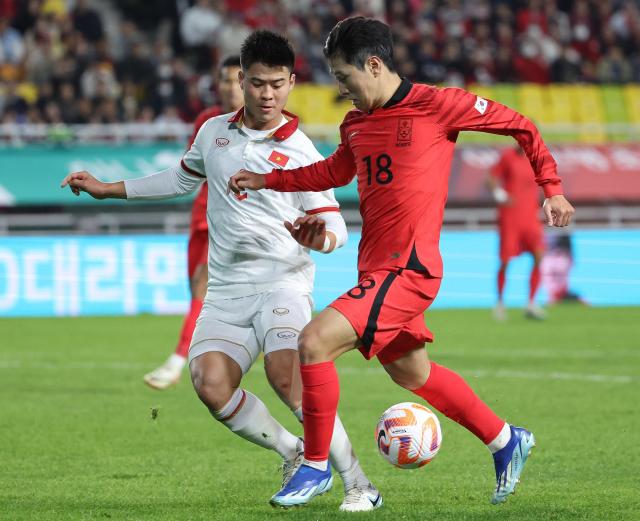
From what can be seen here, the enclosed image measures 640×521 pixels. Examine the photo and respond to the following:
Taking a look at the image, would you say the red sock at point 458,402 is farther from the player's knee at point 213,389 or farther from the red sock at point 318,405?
the player's knee at point 213,389

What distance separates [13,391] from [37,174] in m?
Result: 8.61

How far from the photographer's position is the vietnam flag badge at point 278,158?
5969 millimetres

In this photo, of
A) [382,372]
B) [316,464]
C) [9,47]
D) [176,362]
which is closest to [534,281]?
[382,372]

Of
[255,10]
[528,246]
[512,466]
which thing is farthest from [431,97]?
[255,10]

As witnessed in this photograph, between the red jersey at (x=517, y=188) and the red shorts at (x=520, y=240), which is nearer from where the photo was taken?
the red shorts at (x=520, y=240)

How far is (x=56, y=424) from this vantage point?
8.53 metres

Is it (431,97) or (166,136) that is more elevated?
(431,97)

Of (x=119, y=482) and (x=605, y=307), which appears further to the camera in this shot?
(x=605, y=307)

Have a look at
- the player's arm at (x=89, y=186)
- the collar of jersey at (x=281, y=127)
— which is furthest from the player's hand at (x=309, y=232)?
the player's arm at (x=89, y=186)

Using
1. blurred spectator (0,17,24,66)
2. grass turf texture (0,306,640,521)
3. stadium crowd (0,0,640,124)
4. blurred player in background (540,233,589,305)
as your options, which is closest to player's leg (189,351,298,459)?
grass turf texture (0,306,640,521)

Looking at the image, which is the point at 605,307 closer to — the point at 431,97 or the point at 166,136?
the point at 166,136

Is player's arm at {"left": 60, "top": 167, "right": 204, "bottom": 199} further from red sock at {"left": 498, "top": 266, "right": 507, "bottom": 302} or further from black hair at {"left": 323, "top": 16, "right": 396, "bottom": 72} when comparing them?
red sock at {"left": 498, "top": 266, "right": 507, "bottom": 302}

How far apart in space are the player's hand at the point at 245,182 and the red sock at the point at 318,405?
86 centimetres

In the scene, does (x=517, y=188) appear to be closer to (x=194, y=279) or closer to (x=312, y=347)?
(x=194, y=279)
